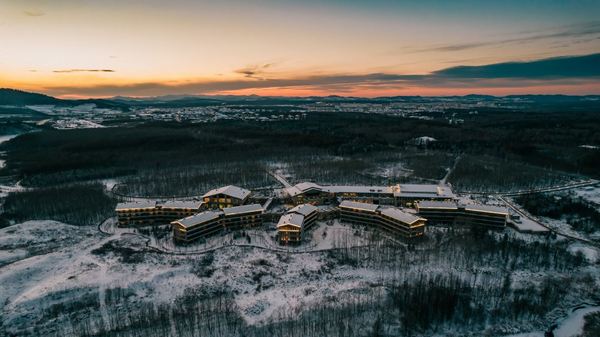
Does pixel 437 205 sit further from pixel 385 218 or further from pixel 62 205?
pixel 62 205

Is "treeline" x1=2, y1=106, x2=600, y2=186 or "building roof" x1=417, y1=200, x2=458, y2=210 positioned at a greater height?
"treeline" x1=2, y1=106, x2=600, y2=186

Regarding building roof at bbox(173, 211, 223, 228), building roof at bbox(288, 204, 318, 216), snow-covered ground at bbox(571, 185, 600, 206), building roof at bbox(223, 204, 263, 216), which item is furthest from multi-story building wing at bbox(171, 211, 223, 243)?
snow-covered ground at bbox(571, 185, 600, 206)

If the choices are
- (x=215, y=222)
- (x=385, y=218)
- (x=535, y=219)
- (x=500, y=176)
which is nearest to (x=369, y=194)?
(x=385, y=218)

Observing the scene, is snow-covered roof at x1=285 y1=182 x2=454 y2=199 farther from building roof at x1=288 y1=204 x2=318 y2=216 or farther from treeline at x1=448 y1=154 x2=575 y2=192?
treeline at x1=448 y1=154 x2=575 y2=192

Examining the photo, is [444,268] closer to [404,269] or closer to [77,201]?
[404,269]

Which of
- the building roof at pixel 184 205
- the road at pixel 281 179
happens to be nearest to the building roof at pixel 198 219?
the building roof at pixel 184 205

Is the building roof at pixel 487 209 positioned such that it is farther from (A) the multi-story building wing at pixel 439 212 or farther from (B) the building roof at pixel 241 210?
(B) the building roof at pixel 241 210
